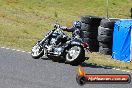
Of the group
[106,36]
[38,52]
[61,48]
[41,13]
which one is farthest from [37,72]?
[41,13]

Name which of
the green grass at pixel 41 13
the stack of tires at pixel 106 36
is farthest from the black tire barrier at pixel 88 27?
the green grass at pixel 41 13

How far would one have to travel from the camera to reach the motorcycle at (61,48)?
A: 36.3 ft

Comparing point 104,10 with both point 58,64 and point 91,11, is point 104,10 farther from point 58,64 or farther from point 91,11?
point 58,64

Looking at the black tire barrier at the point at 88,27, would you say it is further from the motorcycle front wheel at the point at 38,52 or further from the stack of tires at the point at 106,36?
the motorcycle front wheel at the point at 38,52

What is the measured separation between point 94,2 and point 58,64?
26.0 metres

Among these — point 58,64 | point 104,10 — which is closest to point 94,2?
point 104,10

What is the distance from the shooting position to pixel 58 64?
11.4m

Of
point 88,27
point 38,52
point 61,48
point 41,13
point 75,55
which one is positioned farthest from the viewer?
point 41,13

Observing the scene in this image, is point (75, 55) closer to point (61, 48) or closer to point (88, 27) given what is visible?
point (61, 48)

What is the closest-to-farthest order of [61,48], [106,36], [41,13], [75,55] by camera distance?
[75,55] < [61,48] < [106,36] < [41,13]

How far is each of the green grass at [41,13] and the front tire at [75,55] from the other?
625 cm

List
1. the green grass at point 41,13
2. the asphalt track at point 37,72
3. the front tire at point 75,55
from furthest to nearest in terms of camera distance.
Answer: the green grass at point 41,13, the front tire at point 75,55, the asphalt track at point 37,72

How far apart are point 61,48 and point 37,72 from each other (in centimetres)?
233

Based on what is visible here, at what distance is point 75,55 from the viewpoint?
11094mm
